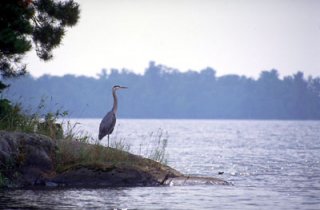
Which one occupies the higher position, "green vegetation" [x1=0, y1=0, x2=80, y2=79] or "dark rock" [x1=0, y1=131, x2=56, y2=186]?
"green vegetation" [x1=0, y1=0, x2=80, y2=79]

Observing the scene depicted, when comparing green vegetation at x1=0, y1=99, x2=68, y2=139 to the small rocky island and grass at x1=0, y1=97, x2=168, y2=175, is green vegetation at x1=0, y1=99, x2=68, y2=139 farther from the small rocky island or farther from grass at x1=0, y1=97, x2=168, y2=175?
the small rocky island

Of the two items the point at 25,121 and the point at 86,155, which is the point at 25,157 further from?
the point at 25,121

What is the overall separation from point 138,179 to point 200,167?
10.3 m

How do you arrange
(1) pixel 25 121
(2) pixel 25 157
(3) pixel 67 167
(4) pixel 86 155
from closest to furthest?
(2) pixel 25 157 → (3) pixel 67 167 → (4) pixel 86 155 → (1) pixel 25 121

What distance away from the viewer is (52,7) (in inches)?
1005

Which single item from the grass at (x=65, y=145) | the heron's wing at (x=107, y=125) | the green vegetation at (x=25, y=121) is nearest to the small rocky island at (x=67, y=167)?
the grass at (x=65, y=145)

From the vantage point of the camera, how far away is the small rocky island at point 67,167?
21.7 m

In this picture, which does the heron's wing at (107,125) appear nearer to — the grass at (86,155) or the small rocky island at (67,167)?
the grass at (86,155)

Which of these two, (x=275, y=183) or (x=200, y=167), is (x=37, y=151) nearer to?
(x=275, y=183)

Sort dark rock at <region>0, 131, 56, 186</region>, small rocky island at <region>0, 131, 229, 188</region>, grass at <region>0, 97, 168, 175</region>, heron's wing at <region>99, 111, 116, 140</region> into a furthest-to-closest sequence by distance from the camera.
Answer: heron's wing at <region>99, 111, 116, 140</region>
grass at <region>0, 97, 168, 175</region>
small rocky island at <region>0, 131, 229, 188</region>
dark rock at <region>0, 131, 56, 186</region>

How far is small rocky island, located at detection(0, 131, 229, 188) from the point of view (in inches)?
853

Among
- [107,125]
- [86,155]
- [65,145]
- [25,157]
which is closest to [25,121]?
[65,145]

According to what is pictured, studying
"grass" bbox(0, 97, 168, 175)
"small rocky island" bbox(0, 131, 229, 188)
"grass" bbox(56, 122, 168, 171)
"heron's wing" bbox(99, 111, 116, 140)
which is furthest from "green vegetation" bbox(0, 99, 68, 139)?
"heron's wing" bbox(99, 111, 116, 140)

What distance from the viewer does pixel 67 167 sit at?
22203mm
